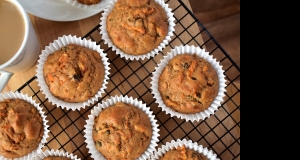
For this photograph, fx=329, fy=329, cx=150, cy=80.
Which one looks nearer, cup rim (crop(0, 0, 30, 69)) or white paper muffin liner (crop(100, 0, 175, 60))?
cup rim (crop(0, 0, 30, 69))

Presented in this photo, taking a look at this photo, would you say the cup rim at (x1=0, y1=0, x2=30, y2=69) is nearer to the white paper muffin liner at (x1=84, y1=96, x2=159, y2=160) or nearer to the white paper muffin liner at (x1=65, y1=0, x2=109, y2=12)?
the white paper muffin liner at (x1=65, y1=0, x2=109, y2=12)

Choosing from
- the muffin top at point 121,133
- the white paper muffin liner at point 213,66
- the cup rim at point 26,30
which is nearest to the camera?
the cup rim at point 26,30

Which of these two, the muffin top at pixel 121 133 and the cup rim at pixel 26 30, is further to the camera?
the muffin top at pixel 121 133

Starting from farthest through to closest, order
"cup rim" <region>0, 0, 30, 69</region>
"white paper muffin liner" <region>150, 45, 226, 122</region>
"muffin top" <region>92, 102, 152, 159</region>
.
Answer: "white paper muffin liner" <region>150, 45, 226, 122</region>
"muffin top" <region>92, 102, 152, 159</region>
"cup rim" <region>0, 0, 30, 69</region>

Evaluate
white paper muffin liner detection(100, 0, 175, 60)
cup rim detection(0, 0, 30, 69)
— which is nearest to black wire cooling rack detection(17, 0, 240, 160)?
white paper muffin liner detection(100, 0, 175, 60)

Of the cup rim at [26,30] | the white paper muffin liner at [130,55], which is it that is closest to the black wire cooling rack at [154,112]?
the white paper muffin liner at [130,55]

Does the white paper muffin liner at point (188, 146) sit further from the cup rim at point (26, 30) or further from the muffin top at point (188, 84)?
the cup rim at point (26, 30)
